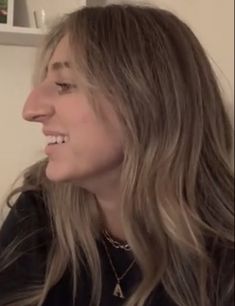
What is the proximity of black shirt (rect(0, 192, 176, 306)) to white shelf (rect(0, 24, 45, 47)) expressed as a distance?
1.28 feet

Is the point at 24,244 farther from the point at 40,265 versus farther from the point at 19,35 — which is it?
the point at 19,35

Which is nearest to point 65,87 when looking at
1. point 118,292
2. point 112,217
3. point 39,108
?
point 39,108

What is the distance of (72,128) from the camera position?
0.96 meters

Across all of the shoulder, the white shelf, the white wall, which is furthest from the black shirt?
the white shelf

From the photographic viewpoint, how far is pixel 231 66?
1085mm

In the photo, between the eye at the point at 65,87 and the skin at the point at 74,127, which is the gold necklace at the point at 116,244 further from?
the eye at the point at 65,87

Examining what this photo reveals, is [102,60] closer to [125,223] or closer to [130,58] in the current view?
[130,58]

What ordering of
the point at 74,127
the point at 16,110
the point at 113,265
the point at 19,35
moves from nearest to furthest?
the point at 74,127 < the point at 113,265 < the point at 19,35 < the point at 16,110

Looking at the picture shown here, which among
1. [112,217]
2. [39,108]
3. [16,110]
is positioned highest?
[39,108]

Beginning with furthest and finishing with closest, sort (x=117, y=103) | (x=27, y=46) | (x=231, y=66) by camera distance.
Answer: (x=27, y=46) → (x=231, y=66) → (x=117, y=103)

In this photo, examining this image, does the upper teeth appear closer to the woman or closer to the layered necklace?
the woman

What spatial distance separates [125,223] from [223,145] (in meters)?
0.25

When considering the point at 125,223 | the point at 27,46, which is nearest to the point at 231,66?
the point at 125,223

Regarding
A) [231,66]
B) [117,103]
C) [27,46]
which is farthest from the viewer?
[27,46]
